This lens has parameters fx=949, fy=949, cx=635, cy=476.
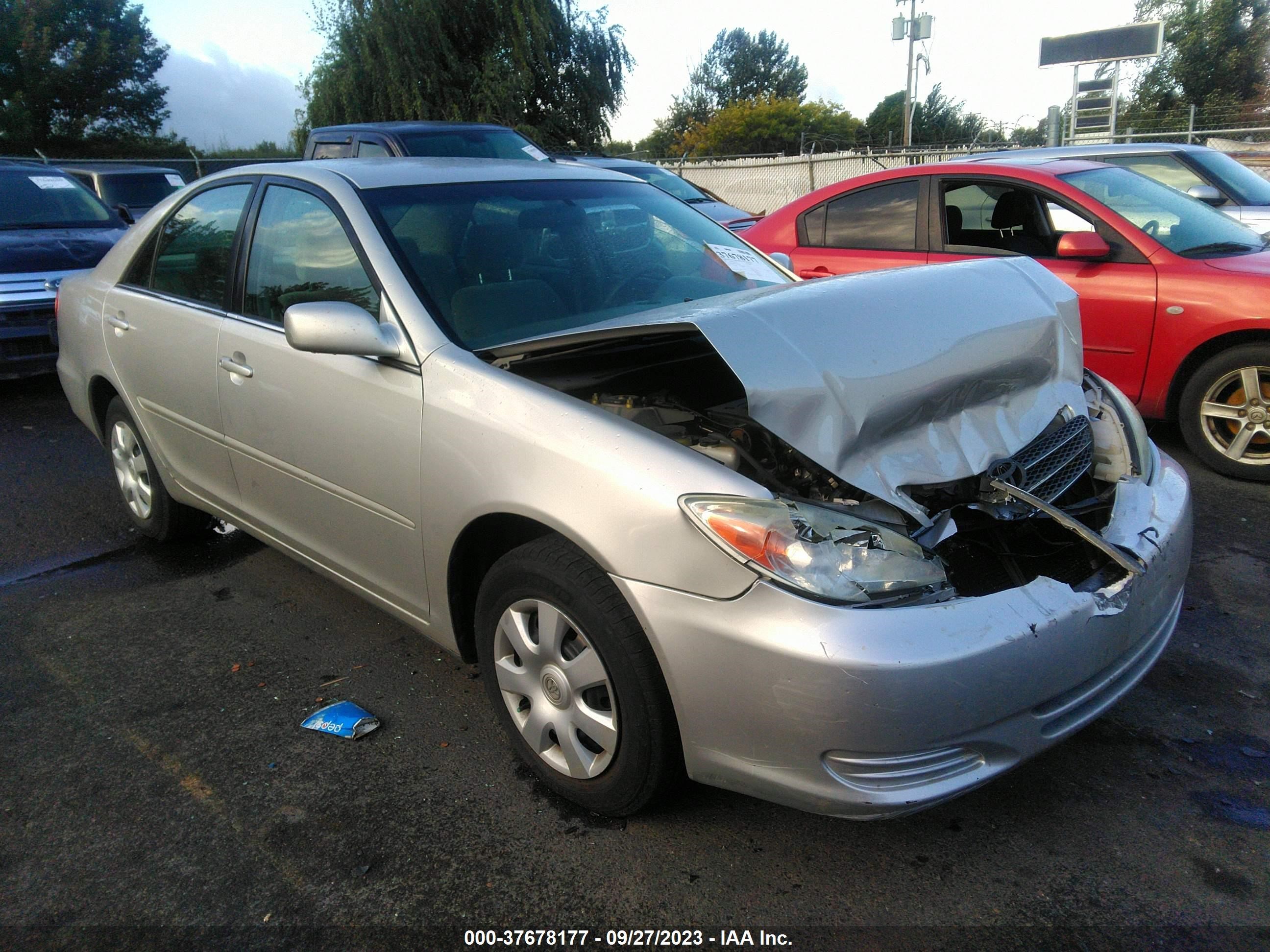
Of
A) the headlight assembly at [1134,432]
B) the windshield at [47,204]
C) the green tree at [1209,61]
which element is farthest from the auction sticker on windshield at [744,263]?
the green tree at [1209,61]

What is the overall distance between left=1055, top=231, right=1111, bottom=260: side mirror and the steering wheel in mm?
2864

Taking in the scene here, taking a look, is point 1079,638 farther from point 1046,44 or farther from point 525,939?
point 1046,44

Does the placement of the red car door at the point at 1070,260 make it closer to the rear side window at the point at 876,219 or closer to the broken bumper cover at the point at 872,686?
the rear side window at the point at 876,219

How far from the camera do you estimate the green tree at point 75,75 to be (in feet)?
115

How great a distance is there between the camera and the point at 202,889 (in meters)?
2.27

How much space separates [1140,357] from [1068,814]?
11.2 ft

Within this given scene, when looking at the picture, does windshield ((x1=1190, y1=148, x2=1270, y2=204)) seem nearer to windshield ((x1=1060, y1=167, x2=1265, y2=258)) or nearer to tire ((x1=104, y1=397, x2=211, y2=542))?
windshield ((x1=1060, y1=167, x2=1265, y2=258))

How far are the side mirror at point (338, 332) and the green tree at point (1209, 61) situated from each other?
133 feet

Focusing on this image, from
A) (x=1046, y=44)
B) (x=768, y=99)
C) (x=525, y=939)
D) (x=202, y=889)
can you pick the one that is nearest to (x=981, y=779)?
(x=525, y=939)

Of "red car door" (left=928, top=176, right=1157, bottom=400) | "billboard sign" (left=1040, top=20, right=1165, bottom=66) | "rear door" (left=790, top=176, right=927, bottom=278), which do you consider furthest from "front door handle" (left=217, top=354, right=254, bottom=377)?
"billboard sign" (left=1040, top=20, right=1165, bottom=66)

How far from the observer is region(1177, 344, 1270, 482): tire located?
15.3 ft

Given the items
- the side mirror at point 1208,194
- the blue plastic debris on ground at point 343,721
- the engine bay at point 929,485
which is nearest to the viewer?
the engine bay at point 929,485

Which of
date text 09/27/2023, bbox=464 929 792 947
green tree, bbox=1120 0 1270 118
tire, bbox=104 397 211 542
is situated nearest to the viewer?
date text 09/27/2023, bbox=464 929 792 947

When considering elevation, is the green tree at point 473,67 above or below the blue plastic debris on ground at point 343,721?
above
